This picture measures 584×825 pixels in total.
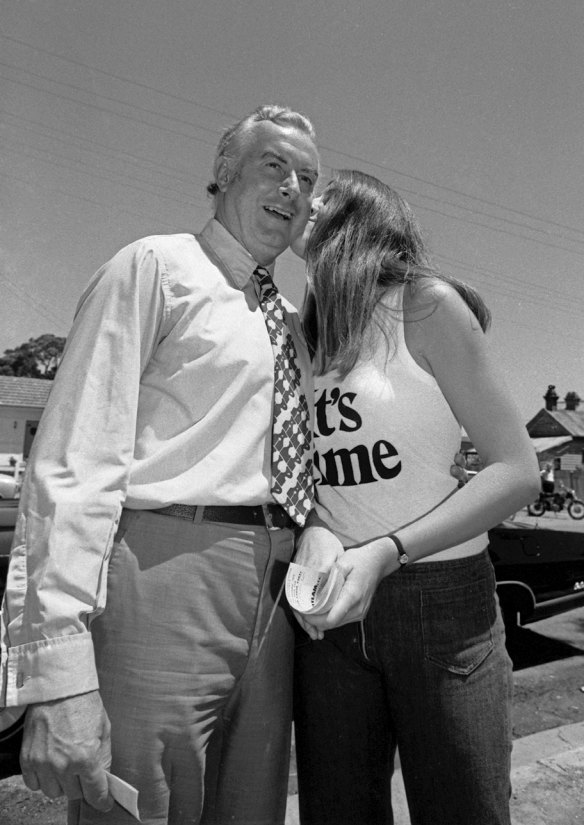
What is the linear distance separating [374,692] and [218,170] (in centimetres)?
145

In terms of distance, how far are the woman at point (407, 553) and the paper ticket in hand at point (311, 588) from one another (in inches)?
1.3

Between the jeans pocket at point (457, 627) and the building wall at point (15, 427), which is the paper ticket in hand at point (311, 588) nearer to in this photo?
the jeans pocket at point (457, 627)

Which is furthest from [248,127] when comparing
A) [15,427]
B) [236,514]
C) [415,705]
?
[15,427]

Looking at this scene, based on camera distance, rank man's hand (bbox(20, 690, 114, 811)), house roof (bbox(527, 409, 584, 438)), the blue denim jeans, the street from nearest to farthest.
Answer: man's hand (bbox(20, 690, 114, 811)) < the blue denim jeans < the street < house roof (bbox(527, 409, 584, 438))

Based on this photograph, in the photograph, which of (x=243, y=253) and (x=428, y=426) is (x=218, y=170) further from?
(x=428, y=426)

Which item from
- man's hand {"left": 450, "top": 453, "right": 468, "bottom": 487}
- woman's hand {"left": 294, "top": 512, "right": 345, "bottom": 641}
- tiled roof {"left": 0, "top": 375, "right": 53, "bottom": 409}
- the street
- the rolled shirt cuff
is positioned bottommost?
the street

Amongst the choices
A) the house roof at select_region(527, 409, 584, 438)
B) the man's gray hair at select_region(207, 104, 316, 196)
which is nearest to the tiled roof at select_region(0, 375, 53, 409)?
the man's gray hair at select_region(207, 104, 316, 196)

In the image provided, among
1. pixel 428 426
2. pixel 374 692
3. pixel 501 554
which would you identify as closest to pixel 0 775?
pixel 374 692

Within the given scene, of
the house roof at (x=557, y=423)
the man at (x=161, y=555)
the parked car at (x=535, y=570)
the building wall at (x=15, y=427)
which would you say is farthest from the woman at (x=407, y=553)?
the house roof at (x=557, y=423)

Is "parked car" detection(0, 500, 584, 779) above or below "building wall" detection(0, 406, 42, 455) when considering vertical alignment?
below

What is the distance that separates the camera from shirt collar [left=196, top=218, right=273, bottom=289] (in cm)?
161

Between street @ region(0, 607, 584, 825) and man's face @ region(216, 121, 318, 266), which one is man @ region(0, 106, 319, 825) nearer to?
man's face @ region(216, 121, 318, 266)

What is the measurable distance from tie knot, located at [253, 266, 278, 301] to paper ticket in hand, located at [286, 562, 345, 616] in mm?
729

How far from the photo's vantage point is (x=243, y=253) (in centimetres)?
165
